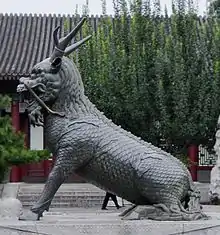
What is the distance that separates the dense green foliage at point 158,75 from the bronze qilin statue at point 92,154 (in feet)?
26.0

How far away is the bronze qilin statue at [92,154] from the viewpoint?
4.38m

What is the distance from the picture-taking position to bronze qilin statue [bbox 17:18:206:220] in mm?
4375

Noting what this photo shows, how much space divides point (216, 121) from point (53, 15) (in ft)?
34.2

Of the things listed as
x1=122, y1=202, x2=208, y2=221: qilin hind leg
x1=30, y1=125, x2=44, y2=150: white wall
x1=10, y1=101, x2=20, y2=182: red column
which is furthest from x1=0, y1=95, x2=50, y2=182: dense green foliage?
x1=30, y1=125, x2=44, y2=150: white wall

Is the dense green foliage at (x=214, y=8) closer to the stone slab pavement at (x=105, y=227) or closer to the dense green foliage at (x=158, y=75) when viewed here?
the dense green foliage at (x=158, y=75)

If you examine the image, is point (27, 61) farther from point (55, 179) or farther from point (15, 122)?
point (55, 179)

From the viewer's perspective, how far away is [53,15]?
70.9ft

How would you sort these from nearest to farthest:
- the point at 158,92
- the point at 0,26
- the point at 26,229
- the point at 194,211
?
the point at 26,229 → the point at 194,211 → the point at 158,92 → the point at 0,26

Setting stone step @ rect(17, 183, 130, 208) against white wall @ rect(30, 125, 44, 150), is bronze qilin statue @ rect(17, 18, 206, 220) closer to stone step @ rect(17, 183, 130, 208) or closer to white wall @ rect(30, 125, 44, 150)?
stone step @ rect(17, 183, 130, 208)

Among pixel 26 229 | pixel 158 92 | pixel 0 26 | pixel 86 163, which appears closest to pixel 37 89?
pixel 86 163

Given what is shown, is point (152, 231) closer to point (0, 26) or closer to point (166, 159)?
point (166, 159)

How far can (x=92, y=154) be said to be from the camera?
14.5 ft

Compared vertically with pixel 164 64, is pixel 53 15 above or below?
above

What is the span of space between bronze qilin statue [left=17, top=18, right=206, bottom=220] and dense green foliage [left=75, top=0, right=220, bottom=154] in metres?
7.93
